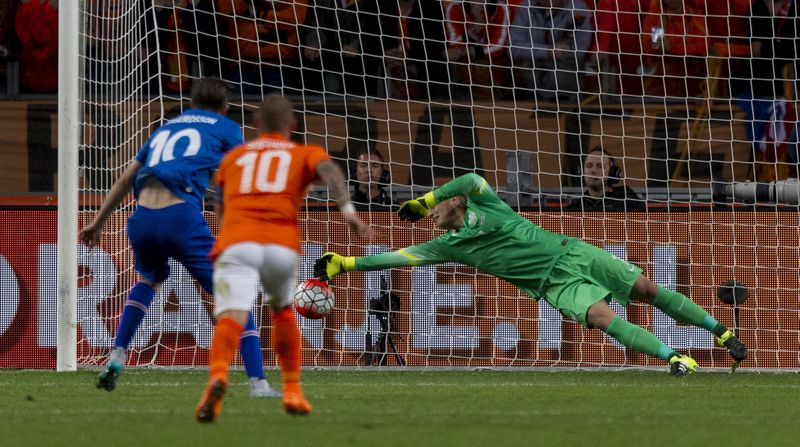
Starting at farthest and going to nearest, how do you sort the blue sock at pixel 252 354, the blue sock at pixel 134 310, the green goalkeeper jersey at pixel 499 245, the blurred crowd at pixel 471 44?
the blurred crowd at pixel 471 44 → the green goalkeeper jersey at pixel 499 245 → the blue sock at pixel 134 310 → the blue sock at pixel 252 354

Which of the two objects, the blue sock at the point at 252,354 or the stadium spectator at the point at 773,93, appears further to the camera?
the stadium spectator at the point at 773,93

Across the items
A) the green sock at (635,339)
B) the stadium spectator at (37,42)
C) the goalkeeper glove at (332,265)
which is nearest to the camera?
the green sock at (635,339)

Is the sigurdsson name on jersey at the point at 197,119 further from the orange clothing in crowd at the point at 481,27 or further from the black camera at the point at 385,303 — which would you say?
the orange clothing in crowd at the point at 481,27

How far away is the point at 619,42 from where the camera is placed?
44.3 ft

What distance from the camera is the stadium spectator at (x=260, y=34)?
13.2 metres

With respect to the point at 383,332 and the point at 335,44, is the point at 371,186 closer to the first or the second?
the point at 383,332

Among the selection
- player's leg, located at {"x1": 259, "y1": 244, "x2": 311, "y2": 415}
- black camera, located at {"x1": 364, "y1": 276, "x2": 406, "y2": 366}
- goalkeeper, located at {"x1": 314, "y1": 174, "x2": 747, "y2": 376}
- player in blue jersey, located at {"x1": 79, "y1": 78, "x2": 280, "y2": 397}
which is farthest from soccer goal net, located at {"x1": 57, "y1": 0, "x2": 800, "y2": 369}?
player's leg, located at {"x1": 259, "y1": 244, "x2": 311, "y2": 415}

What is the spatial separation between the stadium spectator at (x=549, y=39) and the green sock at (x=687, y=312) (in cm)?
325

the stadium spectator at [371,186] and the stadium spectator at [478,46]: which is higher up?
the stadium spectator at [478,46]

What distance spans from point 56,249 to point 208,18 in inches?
109

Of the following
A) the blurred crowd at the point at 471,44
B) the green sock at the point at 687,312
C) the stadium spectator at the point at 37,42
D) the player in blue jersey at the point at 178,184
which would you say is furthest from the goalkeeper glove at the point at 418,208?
the stadium spectator at the point at 37,42

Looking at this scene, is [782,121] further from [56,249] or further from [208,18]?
[56,249]

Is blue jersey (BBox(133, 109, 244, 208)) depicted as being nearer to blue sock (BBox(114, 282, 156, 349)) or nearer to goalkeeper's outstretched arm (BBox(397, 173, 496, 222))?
blue sock (BBox(114, 282, 156, 349))

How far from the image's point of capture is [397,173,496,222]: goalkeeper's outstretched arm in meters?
10.3
